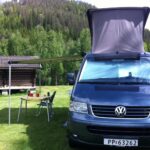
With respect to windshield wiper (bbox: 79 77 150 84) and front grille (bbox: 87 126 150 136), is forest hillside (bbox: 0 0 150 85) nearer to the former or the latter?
windshield wiper (bbox: 79 77 150 84)

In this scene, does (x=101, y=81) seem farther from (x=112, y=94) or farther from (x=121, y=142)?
(x=121, y=142)

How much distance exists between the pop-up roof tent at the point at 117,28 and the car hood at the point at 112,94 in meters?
2.43

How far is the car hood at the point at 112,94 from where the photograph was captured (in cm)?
779

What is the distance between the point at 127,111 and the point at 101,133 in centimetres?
62

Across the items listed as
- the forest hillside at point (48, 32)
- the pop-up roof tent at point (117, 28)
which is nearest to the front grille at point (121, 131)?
the pop-up roof tent at point (117, 28)

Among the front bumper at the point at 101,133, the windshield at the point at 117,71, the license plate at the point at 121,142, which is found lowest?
the license plate at the point at 121,142

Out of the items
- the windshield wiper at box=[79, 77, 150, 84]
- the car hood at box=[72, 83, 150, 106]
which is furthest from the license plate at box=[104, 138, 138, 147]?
the windshield wiper at box=[79, 77, 150, 84]

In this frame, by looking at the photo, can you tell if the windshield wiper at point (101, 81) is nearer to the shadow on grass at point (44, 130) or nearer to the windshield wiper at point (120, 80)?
the windshield wiper at point (120, 80)

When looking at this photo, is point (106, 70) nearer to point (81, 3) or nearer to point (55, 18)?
point (55, 18)

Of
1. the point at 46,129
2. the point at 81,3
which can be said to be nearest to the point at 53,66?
the point at 46,129

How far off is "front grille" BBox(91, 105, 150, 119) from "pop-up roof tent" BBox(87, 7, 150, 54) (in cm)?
306

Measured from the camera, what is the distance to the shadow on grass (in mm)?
9688

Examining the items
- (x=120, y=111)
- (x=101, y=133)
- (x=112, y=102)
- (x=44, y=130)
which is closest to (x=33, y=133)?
(x=44, y=130)

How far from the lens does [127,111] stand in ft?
25.3
